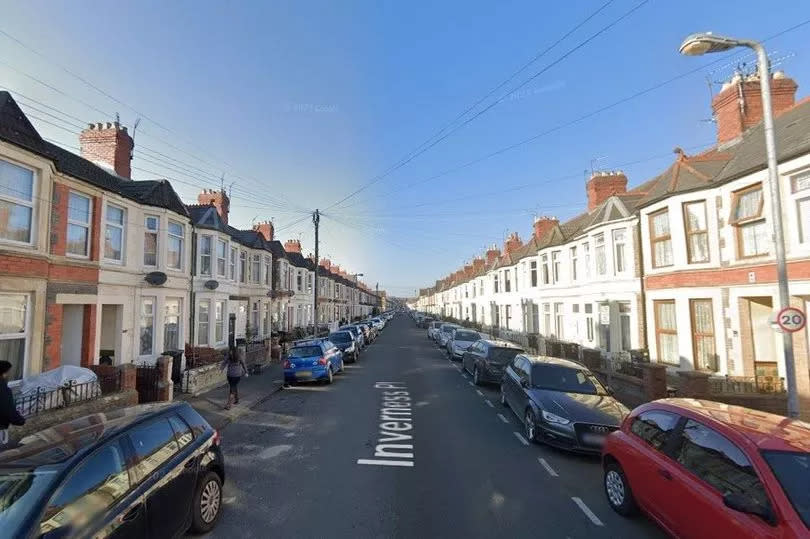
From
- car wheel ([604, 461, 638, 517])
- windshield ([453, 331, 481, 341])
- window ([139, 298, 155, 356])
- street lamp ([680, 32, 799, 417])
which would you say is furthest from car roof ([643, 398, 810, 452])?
windshield ([453, 331, 481, 341])

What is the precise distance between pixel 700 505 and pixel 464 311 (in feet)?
177

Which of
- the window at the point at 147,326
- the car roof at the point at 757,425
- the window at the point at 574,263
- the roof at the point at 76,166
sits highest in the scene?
the roof at the point at 76,166

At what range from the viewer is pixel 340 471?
6.62 m

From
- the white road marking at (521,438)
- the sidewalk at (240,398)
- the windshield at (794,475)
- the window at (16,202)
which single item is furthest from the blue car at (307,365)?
the windshield at (794,475)

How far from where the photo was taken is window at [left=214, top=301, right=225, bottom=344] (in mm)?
18591

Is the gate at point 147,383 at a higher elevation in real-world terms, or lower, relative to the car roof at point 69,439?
lower

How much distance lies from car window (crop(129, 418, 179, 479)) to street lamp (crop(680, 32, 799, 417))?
9075mm

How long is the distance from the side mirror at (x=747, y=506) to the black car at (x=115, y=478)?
523 cm

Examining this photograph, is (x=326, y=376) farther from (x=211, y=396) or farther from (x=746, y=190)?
(x=746, y=190)

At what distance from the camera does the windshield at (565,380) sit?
8.86 m

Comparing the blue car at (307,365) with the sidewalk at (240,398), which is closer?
the sidewalk at (240,398)

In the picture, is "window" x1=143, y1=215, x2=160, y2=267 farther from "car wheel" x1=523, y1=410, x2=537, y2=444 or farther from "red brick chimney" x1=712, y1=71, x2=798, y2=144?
"red brick chimney" x1=712, y1=71, x2=798, y2=144

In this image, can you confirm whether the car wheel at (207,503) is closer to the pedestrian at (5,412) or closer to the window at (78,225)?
the pedestrian at (5,412)

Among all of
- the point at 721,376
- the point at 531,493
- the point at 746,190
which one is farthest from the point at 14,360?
the point at 746,190
